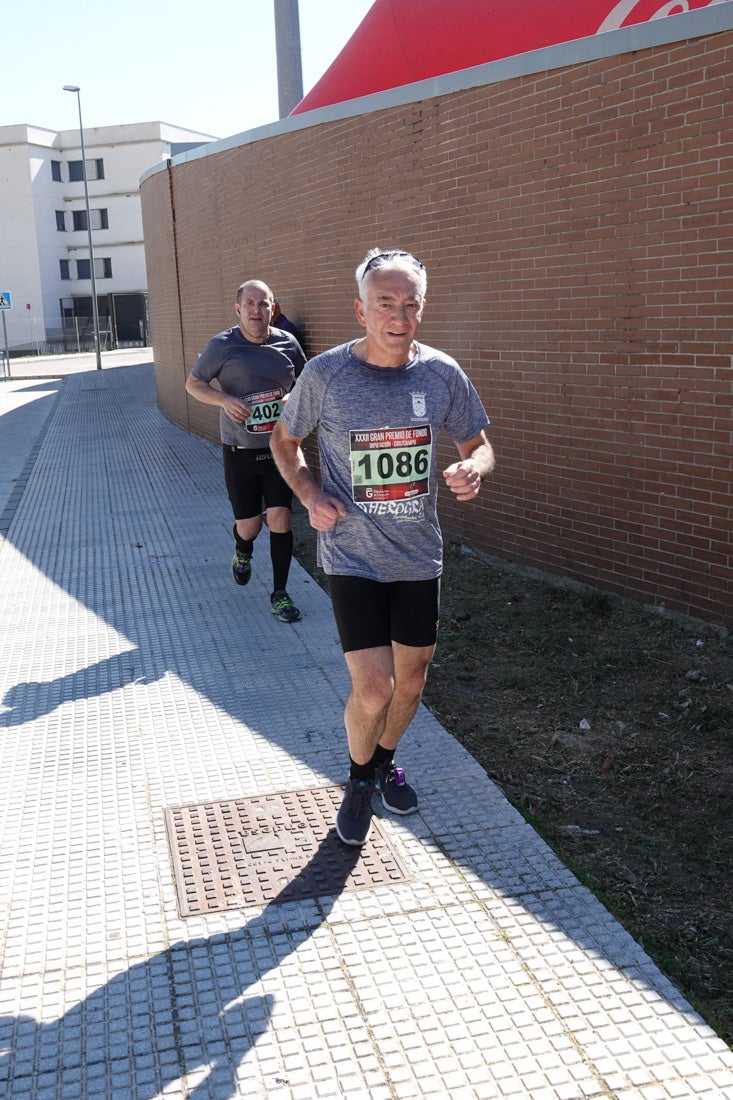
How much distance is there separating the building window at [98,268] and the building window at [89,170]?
4.52m

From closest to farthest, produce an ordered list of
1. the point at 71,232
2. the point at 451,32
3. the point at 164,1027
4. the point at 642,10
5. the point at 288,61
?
the point at 164,1027
the point at 642,10
the point at 451,32
the point at 288,61
the point at 71,232

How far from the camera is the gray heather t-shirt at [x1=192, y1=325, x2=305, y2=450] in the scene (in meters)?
6.52

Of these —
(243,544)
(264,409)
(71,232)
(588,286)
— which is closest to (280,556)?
(243,544)

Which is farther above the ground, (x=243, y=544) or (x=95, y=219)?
(x=95, y=219)

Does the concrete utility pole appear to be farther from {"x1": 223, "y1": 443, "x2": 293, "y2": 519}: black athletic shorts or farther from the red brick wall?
{"x1": 223, "y1": 443, "x2": 293, "y2": 519}: black athletic shorts

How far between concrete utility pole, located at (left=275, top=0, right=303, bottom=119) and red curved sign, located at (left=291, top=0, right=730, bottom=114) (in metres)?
5.38

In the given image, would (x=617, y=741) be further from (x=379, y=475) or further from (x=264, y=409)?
(x=264, y=409)

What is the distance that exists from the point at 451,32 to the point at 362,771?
7.59m

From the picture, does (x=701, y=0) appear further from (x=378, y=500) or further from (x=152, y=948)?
(x=152, y=948)

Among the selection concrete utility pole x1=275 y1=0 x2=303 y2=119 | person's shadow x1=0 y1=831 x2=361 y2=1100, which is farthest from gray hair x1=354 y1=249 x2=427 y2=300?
concrete utility pole x1=275 y1=0 x2=303 y2=119

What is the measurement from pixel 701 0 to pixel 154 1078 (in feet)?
23.6

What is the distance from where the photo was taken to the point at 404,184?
8.09 meters

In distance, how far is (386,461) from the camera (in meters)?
3.48

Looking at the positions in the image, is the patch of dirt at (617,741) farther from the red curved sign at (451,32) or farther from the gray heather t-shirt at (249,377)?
the red curved sign at (451,32)
